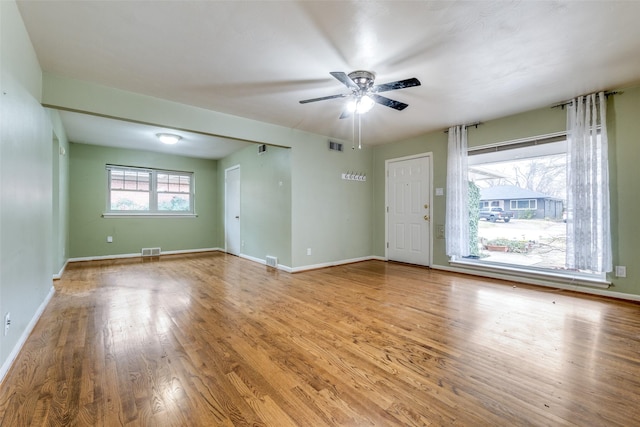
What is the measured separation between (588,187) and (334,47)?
3520 millimetres

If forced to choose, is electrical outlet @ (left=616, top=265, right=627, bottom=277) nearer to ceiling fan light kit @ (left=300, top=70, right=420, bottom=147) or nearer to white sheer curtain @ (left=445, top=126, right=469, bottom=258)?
white sheer curtain @ (left=445, top=126, right=469, bottom=258)

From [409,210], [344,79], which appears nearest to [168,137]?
[344,79]

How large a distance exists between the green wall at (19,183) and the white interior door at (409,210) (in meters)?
5.32

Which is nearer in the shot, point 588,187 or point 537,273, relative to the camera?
point 588,187

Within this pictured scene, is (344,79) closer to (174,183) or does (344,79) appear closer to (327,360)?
(327,360)

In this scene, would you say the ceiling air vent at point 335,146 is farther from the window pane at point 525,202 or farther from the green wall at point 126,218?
the green wall at point 126,218

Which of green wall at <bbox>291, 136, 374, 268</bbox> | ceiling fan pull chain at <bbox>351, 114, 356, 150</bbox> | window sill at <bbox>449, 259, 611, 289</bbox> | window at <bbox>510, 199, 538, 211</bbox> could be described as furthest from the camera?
green wall at <bbox>291, 136, 374, 268</bbox>

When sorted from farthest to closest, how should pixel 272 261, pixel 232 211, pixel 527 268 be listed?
pixel 232 211, pixel 272 261, pixel 527 268

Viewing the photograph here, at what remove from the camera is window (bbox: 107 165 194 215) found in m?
6.25

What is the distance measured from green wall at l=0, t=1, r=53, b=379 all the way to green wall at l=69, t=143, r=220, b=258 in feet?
11.4

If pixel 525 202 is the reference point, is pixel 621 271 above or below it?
below

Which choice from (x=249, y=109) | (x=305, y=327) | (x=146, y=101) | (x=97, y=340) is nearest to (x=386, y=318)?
(x=305, y=327)

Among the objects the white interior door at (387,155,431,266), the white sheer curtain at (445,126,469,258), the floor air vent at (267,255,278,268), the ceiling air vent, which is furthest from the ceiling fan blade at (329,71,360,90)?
the floor air vent at (267,255,278,268)

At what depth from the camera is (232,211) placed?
6.80m
